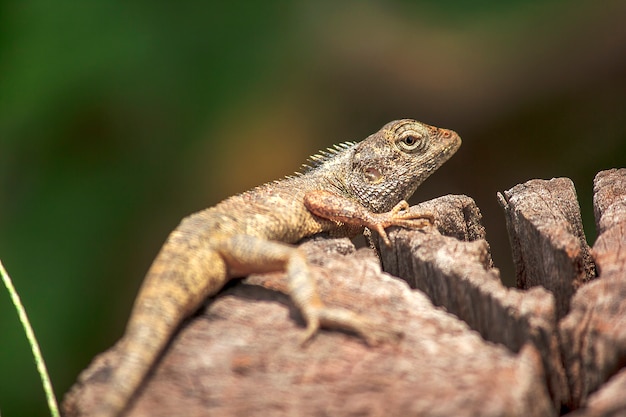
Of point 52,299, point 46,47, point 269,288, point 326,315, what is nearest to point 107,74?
point 46,47

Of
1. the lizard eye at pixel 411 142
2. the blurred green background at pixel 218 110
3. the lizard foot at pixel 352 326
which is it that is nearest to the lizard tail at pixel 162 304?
the lizard foot at pixel 352 326

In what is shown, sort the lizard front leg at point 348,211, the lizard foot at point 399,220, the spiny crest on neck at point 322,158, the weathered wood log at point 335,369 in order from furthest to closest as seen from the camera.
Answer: the spiny crest on neck at point 322,158 → the lizard front leg at point 348,211 → the lizard foot at point 399,220 → the weathered wood log at point 335,369

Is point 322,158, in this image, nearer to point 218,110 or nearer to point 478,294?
point 218,110

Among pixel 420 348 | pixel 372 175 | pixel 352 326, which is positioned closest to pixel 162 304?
pixel 352 326

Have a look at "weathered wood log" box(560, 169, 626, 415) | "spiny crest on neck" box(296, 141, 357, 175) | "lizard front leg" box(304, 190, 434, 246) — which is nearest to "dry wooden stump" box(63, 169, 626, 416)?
"weathered wood log" box(560, 169, 626, 415)

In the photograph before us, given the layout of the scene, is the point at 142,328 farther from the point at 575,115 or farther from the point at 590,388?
the point at 575,115

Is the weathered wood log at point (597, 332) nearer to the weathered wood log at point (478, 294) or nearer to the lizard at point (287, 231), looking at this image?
the weathered wood log at point (478, 294)

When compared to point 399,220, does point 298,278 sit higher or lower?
lower
